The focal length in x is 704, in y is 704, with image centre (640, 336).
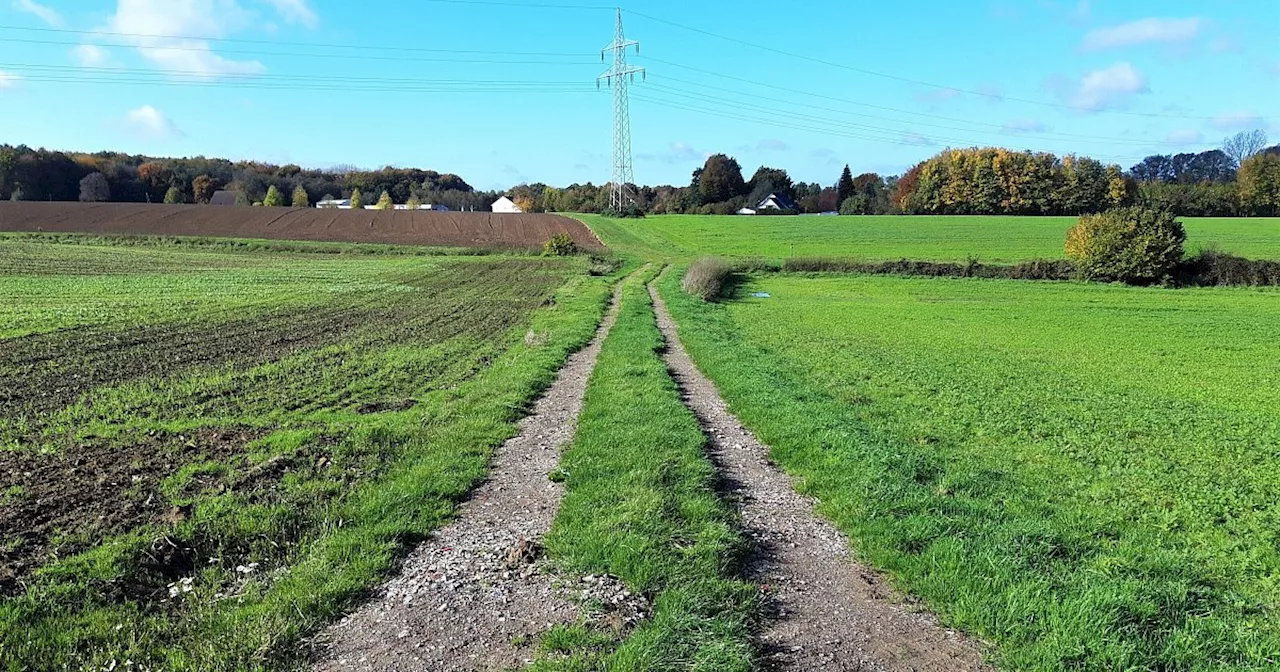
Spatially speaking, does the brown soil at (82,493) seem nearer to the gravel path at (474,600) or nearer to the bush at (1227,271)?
the gravel path at (474,600)

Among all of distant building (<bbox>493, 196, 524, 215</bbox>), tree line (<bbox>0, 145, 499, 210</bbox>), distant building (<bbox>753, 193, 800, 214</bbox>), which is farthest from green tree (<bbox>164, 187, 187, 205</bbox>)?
distant building (<bbox>753, 193, 800, 214</bbox>)

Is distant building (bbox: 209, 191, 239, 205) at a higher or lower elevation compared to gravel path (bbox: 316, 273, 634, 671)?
higher

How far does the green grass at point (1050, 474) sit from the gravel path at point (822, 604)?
243 mm

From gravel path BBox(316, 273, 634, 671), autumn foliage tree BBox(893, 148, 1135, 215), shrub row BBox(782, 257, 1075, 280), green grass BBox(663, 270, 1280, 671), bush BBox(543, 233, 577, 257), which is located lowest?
green grass BBox(663, 270, 1280, 671)

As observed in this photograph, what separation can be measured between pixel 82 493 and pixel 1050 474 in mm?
10476

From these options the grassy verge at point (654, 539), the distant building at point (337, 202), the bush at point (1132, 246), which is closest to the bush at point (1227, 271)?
the bush at point (1132, 246)

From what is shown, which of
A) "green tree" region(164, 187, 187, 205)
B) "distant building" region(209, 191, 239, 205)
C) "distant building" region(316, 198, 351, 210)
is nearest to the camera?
"green tree" region(164, 187, 187, 205)

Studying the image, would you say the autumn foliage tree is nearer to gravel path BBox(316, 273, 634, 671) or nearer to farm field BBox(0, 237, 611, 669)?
farm field BBox(0, 237, 611, 669)

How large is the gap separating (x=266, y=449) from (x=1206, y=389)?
57.7ft

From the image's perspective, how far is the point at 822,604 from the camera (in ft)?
16.4

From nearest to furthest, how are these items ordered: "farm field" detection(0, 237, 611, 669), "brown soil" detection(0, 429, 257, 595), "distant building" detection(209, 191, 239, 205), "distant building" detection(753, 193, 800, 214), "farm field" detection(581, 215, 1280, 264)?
"farm field" detection(0, 237, 611, 669)
"brown soil" detection(0, 429, 257, 595)
"farm field" detection(581, 215, 1280, 264)
"distant building" detection(209, 191, 239, 205)
"distant building" detection(753, 193, 800, 214)

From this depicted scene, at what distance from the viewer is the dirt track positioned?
66.6m

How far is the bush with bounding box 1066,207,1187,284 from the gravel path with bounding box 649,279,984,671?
4589 cm

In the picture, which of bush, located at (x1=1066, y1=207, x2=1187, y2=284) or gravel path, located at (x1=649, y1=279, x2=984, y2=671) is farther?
bush, located at (x1=1066, y1=207, x2=1187, y2=284)
